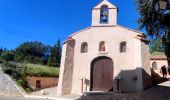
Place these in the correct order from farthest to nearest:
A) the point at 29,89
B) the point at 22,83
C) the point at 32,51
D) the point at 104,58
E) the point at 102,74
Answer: the point at 32,51 → the point at 29,89 → the point at 22,83 → the point at 104,58 → the point at 102,74

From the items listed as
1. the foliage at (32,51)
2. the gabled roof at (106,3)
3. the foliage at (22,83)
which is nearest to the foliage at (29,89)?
the foliage at (22,83)

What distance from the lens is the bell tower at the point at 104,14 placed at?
18.6 metres

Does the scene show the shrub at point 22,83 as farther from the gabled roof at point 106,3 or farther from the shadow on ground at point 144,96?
the gabled roof at point 106,3

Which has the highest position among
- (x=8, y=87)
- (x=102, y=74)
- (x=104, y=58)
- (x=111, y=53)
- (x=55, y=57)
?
(x=55, y=57)

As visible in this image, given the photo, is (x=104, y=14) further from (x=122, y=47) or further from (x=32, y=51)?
(x=32, y=51)

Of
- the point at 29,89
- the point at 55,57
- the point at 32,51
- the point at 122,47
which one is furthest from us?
the point at 32,51

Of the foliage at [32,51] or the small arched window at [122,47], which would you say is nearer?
the small arched window at [122,47]

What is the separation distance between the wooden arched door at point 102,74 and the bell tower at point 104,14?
3198 mm

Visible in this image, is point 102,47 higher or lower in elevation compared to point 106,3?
lower

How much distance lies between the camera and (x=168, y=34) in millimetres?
15391

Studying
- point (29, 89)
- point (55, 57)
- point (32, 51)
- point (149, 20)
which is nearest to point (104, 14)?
point (149, 20)

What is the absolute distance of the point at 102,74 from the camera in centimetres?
1811

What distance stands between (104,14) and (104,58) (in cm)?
399

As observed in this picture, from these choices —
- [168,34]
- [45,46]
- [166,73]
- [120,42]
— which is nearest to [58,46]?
[45,46]
